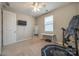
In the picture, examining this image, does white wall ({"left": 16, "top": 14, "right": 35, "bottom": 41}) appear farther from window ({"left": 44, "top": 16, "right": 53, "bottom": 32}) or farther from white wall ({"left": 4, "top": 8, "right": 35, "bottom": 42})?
window ({"left": 44, "top": 16, "right": 53, "bottom": 32})

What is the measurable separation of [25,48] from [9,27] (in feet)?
1.90

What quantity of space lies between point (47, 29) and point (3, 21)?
0.97 m

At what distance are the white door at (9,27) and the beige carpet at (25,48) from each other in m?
0.13

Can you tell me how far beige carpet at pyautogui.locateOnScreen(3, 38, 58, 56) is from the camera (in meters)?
1.66

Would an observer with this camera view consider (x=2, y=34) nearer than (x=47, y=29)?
Yes

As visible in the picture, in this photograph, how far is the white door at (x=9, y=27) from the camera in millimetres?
1705

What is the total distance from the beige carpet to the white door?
13cm

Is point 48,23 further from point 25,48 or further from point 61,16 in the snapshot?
point 25,48

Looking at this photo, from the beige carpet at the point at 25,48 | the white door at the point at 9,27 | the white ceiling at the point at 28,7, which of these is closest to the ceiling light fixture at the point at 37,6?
the white ceiling at the point at 28,7

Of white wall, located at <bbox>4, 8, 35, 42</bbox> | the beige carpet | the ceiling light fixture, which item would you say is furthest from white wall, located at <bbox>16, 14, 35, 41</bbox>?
the ceiling light fixture

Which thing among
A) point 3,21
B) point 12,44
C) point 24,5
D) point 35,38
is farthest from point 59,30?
point 3,21

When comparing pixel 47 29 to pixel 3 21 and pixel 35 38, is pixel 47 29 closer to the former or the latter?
pixel 35 38

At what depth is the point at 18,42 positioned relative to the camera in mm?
1776

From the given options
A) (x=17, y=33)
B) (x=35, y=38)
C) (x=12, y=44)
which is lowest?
(x=12, y=44)
